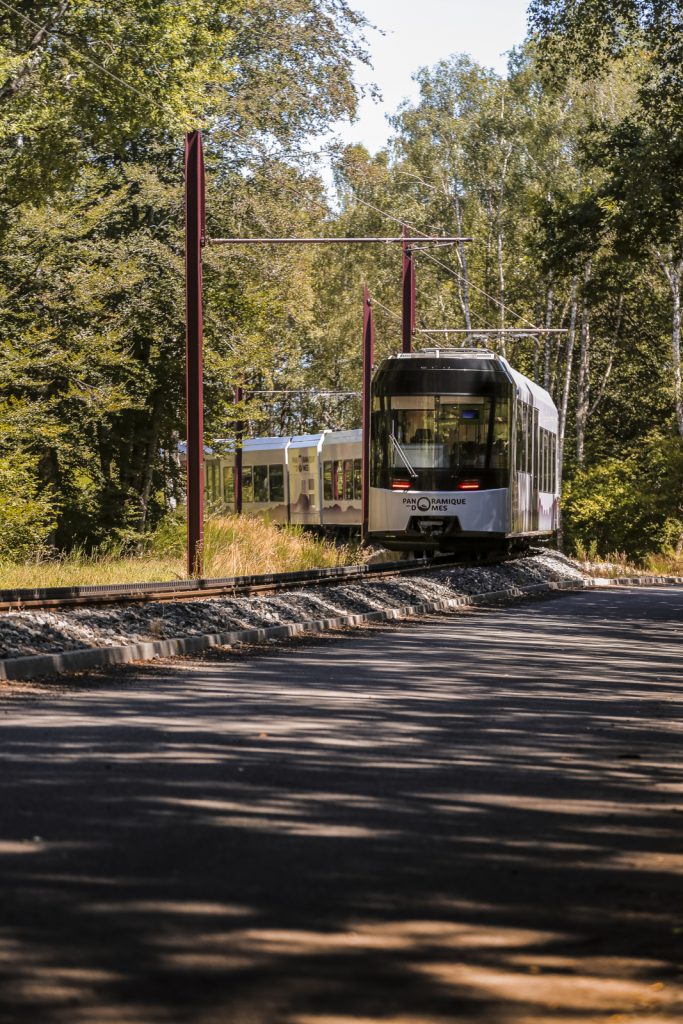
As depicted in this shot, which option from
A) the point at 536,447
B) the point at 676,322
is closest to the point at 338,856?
the point at 536,447

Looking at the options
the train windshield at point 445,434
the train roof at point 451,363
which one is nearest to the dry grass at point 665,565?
the train roof at point 451,363

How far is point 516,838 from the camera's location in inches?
274

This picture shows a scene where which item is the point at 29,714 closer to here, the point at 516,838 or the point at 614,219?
the point at 516,838

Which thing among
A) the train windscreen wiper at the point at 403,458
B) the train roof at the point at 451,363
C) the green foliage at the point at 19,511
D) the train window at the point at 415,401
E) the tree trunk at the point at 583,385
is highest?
the tree trunk at the point at 583,385

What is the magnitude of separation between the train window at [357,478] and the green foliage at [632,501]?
24.1 ft

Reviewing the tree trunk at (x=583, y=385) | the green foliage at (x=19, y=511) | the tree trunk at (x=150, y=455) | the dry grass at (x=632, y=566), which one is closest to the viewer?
the green foliage at (x=19, y=511)

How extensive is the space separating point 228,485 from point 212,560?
25617 millimetres

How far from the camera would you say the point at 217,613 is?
61.5 ft

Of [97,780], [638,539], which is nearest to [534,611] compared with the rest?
[97,780]

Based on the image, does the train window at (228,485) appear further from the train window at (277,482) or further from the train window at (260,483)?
the train window at (277,482)

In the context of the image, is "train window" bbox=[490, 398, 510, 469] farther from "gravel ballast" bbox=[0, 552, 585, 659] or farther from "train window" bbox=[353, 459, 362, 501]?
"train window" bbox=[353, 459, 362, 501]

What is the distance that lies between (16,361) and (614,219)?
42.7 feet

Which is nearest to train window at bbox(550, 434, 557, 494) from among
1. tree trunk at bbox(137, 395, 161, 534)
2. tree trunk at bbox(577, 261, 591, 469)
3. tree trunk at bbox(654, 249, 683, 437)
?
tree trunk at bbox(137, 395, 161, 534)

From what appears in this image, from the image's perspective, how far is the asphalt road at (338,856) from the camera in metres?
4.68
